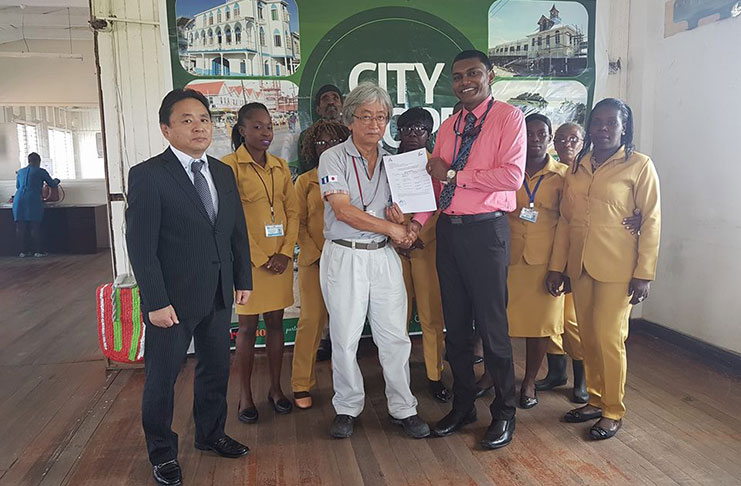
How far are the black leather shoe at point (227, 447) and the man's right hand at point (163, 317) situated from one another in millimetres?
759

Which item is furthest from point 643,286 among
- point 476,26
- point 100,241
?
point 100,241

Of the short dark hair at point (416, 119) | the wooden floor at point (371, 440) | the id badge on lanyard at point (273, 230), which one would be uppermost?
the short dark hair at point (416, 119)

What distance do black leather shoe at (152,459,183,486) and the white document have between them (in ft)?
5.32

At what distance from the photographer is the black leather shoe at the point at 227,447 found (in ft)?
8.67

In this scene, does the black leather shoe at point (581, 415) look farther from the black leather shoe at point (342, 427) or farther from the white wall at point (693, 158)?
the white wall at point (693, 158)

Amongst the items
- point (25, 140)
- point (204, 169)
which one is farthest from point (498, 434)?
point (25, 140)

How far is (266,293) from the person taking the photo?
121 inches

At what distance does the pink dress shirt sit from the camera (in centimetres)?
245

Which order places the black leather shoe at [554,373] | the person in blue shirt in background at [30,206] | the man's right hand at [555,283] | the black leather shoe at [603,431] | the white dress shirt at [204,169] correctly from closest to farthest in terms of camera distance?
the white dress shirt at [204,169], the black leather shoe at [603,431], the man's right hand at [555,283], the black leather shoe at [554,373], the person in blue shirt in background at [30,206]

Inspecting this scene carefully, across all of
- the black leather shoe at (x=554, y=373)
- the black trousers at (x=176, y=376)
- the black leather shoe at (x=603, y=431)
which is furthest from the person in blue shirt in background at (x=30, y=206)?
the black leather shoe at (x=603, y=431)

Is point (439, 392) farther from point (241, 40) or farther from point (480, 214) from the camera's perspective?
point (241, 40)

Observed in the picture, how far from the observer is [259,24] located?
3979mm

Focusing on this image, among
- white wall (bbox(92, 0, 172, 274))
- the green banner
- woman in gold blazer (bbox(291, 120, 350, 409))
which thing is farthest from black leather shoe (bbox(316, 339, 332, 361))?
white wall (bbox(92, 0, 172, 274))

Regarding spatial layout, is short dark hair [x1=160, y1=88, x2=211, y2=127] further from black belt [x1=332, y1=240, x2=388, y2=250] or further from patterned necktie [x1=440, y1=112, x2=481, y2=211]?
patterned necktie [x1=440, y1=112, x2=481, y2=211]
